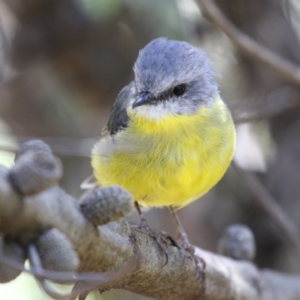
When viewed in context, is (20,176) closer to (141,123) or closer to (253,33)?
(141,123)

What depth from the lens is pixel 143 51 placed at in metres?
3.09

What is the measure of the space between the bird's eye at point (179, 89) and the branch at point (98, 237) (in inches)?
30.9

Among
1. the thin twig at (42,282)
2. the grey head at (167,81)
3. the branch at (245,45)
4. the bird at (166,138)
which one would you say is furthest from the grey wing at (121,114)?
the thin twig at (42,282)

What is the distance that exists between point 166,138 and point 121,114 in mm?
452

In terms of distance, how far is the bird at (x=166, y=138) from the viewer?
2.93 m

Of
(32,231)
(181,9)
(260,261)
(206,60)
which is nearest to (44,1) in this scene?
(181,9)

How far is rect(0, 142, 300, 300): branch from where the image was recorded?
1.29 metres

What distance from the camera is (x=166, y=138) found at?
2.98 meters

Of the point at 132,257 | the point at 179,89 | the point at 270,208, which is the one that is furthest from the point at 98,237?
the point at 270,208

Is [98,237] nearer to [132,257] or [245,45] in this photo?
[132,257]

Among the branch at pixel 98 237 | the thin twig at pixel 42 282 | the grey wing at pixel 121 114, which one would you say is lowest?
the thin twig at pixel 42 282

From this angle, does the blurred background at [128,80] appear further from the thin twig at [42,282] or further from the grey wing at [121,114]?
the thin twig at [42,282]

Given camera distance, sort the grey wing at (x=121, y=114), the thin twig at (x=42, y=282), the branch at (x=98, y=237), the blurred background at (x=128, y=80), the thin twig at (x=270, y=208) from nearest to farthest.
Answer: the thin twig at (x=42, y=282) < the branch at (x=98, y=237) < the grey wing at (x=121, y=114) < the thin twig at (x=270, y=208) < the blurred background at (x=128, y=80)

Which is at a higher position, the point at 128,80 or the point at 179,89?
the point at 128,80
